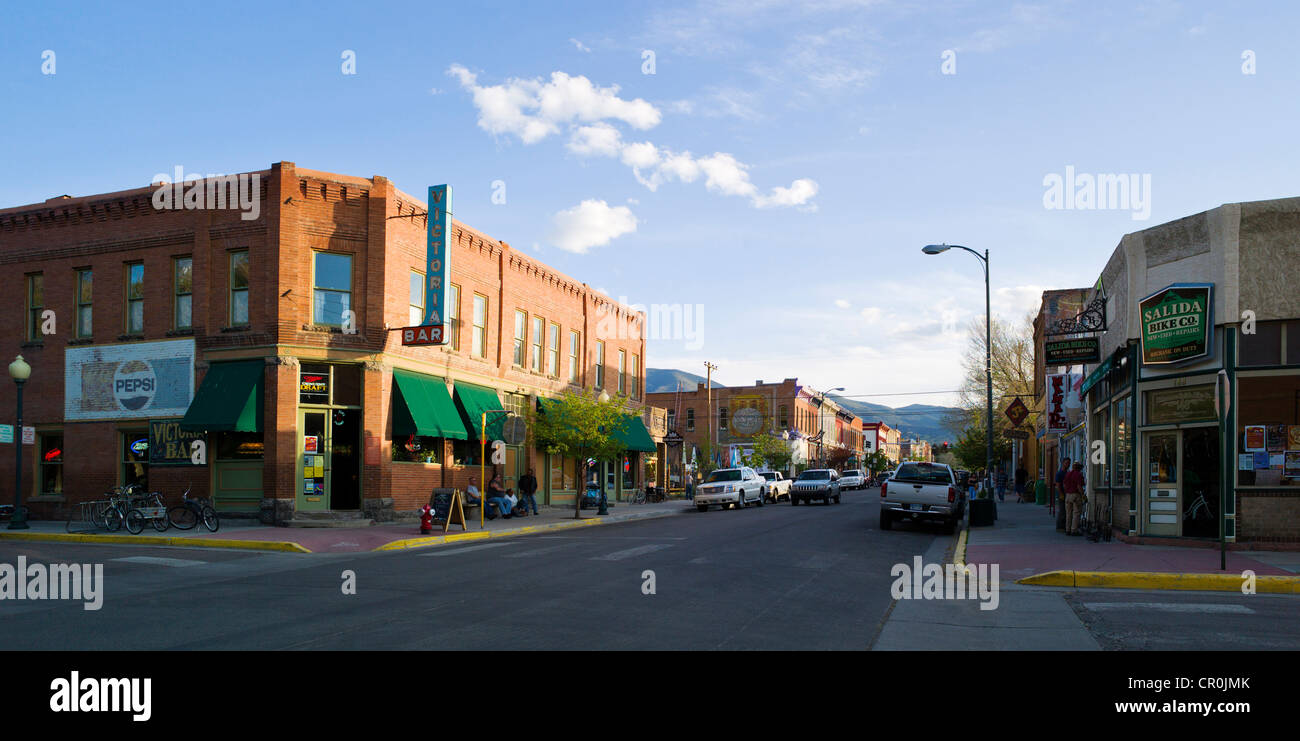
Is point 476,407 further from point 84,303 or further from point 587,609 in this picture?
point 587,609

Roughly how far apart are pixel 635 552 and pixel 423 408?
35.2ft

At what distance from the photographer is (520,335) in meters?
33.2

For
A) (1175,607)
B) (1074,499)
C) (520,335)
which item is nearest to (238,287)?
(520,335)

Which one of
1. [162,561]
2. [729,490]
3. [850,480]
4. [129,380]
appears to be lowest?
[850,480]

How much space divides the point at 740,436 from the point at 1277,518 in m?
69.2

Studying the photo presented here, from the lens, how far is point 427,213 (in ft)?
84.8

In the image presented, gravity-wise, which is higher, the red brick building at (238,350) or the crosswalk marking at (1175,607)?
the red brick building at (238,350)

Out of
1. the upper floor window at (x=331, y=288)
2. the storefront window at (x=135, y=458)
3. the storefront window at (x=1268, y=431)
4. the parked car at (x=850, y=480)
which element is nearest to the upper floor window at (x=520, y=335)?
the upper floor window at (x=331, y=288)

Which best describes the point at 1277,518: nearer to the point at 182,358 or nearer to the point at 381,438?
the point at 381,438

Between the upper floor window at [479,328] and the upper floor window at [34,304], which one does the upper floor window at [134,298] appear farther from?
the upper floor window at [479,328]

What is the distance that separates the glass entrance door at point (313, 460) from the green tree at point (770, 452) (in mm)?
48780

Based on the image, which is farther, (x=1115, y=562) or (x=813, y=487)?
(x=813, y=487)

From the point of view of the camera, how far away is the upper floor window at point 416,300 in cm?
2631
